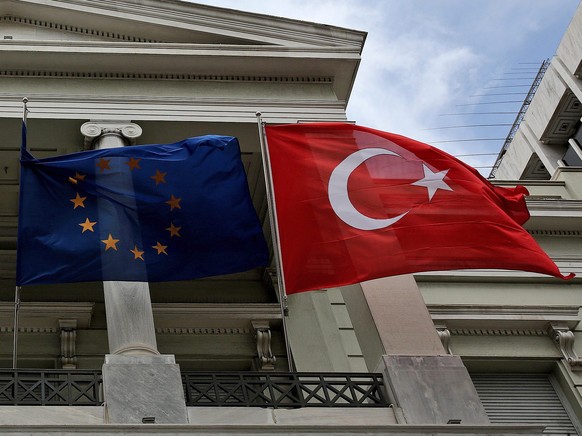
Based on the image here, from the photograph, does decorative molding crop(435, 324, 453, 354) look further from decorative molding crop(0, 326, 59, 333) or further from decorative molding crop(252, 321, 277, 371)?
decorative molding crop(0, 326, 59, 333)

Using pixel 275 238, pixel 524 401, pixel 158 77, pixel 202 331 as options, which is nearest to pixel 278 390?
pixel 275 238

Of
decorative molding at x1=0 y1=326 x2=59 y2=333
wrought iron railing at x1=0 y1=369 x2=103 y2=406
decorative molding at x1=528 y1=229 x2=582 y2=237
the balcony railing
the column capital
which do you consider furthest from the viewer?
decorative molding at x1=528 y1=229 x2=582 y2=237

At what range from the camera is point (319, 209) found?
1214cm

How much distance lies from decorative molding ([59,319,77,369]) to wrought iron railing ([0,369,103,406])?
10.6ft

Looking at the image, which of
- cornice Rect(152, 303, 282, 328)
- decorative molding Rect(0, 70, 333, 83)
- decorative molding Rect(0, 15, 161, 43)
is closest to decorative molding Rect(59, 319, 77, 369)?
cornice Rect(152, 303, 282, 328)

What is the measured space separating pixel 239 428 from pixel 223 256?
257cm

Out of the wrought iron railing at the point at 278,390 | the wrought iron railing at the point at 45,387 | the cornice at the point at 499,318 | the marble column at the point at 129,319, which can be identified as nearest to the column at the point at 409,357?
the wrought iron railing at the point at 278,390

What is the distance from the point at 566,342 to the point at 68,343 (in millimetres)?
7715

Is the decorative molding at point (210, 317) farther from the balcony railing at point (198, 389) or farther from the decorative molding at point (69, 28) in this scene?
the decorative molding at point (69, 28)

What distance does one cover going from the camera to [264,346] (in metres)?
14.9

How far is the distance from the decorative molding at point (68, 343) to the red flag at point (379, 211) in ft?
13.8

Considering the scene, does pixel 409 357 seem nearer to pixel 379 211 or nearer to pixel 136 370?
pixel 379 211

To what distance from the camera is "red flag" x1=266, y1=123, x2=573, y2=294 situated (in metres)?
11.6

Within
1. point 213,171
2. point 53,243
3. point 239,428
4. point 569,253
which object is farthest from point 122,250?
point 569,253
